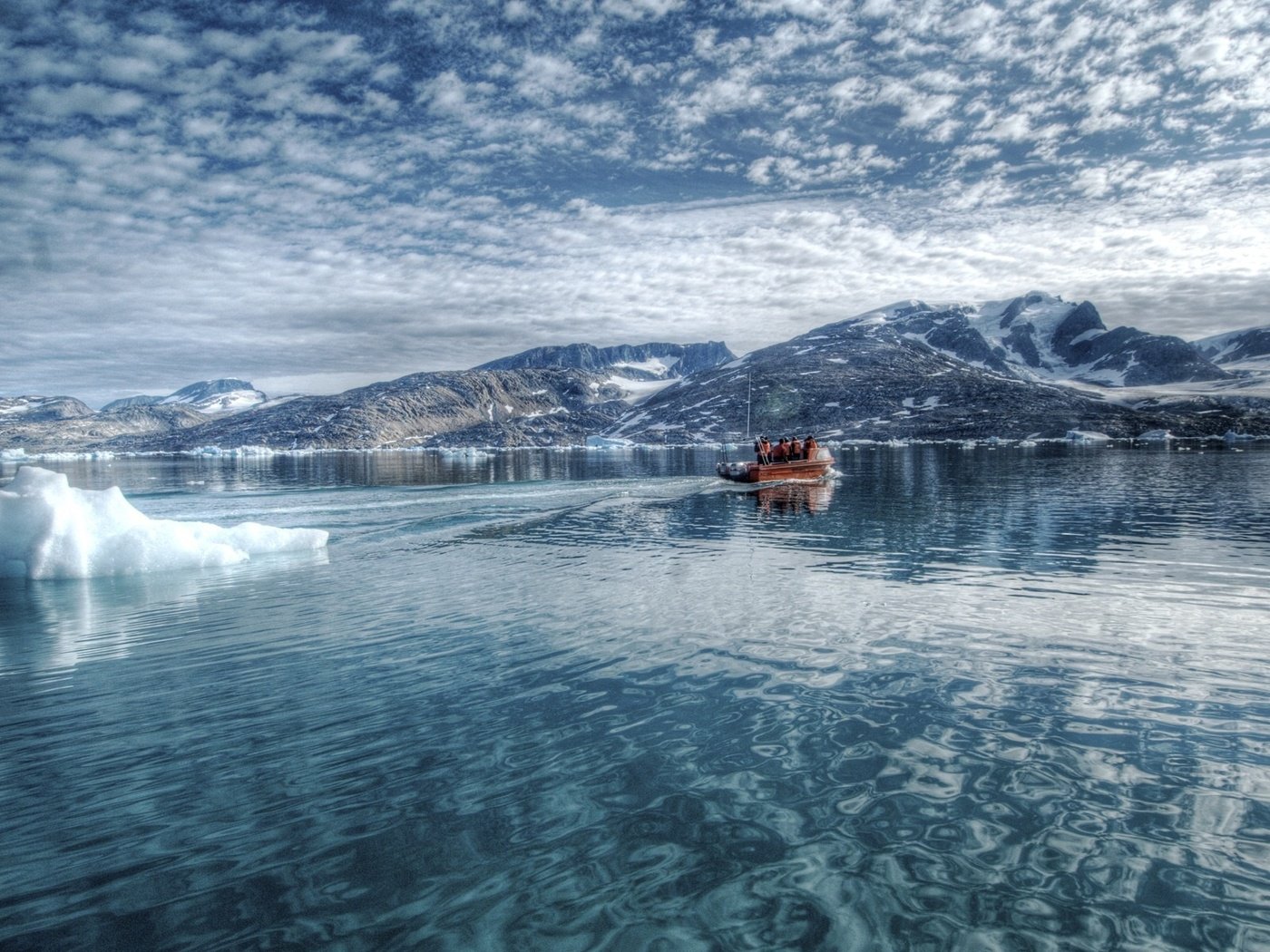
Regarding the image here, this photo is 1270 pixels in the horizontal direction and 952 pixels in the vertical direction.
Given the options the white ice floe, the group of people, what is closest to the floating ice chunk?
the white ice floe

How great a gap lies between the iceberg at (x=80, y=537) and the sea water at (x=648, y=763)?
7.59ft

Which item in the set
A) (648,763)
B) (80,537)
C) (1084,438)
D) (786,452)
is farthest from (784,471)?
(1084,438)

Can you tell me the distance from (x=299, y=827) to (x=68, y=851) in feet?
8.62

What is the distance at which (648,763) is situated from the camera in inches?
395

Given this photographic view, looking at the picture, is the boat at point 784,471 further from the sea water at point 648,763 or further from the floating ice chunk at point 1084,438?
the floating ice chunk at point 1084,438

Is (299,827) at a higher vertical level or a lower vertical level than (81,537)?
lower

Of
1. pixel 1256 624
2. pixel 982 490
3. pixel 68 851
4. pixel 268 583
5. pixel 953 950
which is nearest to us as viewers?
pixel 953 950

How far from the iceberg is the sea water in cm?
231

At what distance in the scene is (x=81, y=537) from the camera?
25.4 m

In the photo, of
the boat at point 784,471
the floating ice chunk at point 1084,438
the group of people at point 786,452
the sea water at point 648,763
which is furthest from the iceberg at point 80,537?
the floating ice chunk at point 1084,438

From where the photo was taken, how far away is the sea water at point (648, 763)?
22.4ft

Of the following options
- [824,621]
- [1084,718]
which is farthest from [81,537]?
[1084,718]

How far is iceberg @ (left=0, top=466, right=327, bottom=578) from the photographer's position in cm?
2500

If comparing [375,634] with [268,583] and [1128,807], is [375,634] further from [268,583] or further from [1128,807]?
[1128,807]
